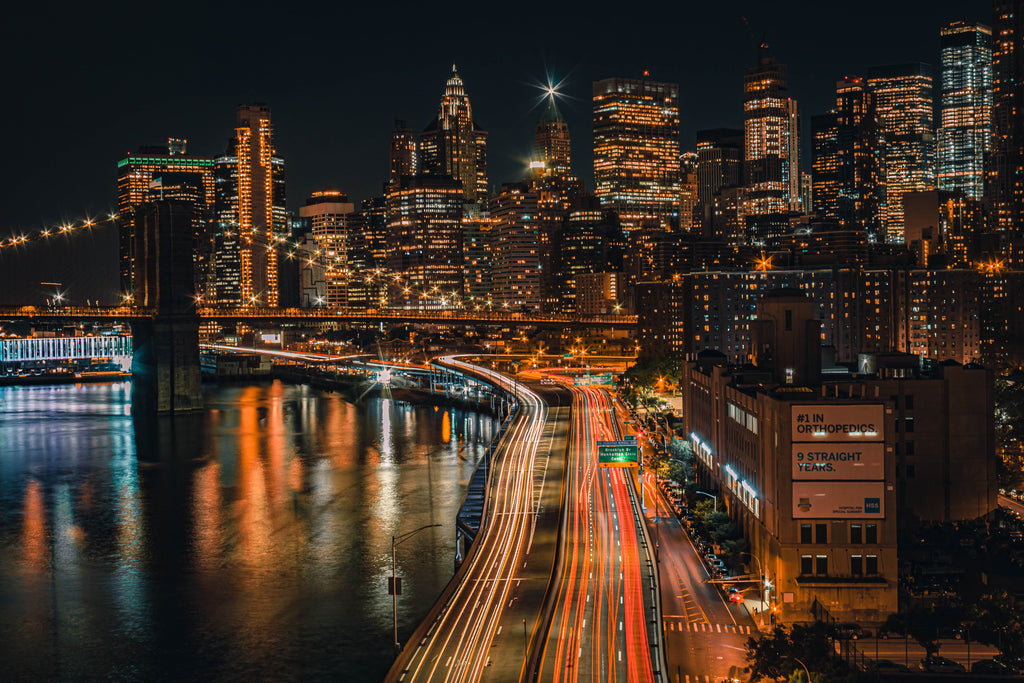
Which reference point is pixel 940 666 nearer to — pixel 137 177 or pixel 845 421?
pixel 845 421

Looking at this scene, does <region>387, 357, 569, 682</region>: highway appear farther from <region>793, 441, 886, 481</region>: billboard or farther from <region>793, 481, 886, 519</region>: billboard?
Result: <region>793, 441, 886, 481</region>: billboard

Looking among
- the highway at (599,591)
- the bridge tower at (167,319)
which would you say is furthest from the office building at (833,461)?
the bridge tower at (167,319)

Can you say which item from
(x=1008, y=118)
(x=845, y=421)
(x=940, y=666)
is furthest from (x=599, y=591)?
(x=1008, y=118)

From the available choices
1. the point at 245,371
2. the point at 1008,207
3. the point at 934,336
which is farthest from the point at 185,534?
the point at 1008,207

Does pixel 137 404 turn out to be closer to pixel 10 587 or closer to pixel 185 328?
pixel 185 328

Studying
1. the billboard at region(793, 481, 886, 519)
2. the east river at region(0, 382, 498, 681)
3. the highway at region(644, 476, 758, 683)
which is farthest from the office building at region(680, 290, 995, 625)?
the east river at region(0, 382, 498, 681)

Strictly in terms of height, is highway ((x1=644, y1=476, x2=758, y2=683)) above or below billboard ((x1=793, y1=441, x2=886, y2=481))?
below
